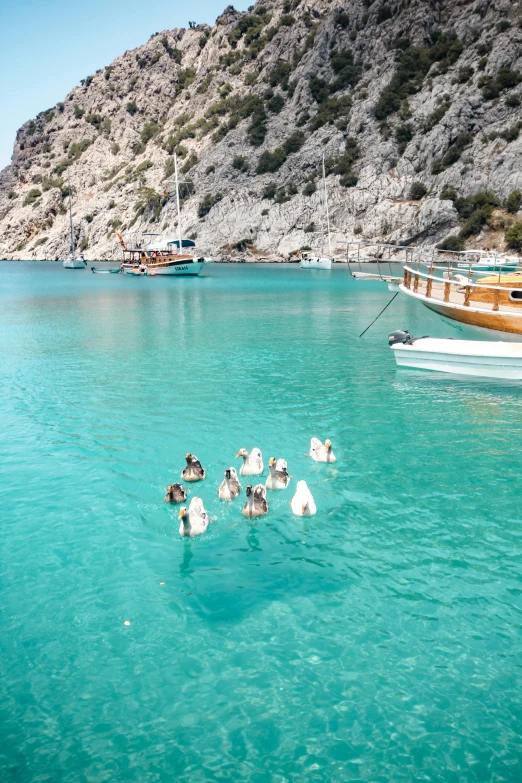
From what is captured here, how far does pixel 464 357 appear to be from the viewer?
21.8 meters

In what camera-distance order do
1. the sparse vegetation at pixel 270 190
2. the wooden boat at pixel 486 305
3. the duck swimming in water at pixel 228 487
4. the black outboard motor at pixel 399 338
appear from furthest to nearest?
1. the sparse vegetation at pixel 270 190
2. the black outboard motor at pixel 399 338
3. the wooden boat at pixel 486 305
4. the duck swimming in water at pixel 228 487

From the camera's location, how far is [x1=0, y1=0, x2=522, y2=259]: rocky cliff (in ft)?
315

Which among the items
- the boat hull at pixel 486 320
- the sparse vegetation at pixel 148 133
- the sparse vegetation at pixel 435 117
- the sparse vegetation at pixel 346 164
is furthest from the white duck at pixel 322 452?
the sparse vegetation at pixel 148 133

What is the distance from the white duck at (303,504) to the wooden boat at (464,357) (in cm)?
1279

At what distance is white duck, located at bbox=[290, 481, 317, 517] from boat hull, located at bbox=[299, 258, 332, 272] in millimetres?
81234

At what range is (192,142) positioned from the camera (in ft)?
489

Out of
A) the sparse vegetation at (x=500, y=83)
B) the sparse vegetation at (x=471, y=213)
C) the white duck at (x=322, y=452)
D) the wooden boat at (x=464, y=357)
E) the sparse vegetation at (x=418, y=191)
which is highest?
the sparse vegetation at (x=500, y=83)

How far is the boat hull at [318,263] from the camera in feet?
294

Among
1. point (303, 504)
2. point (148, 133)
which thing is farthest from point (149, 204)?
point (303, 504)

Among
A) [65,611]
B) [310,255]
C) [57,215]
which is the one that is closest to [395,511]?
[65,611]

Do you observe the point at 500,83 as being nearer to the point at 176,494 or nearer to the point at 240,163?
the point at 240,163

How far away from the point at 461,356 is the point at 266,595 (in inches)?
614

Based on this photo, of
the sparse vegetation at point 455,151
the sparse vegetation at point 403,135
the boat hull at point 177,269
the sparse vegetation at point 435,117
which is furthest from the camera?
the sparse vegetation at point 403,135

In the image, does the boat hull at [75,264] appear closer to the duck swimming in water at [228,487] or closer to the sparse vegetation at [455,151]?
the sparse vegetation at [455,151]
